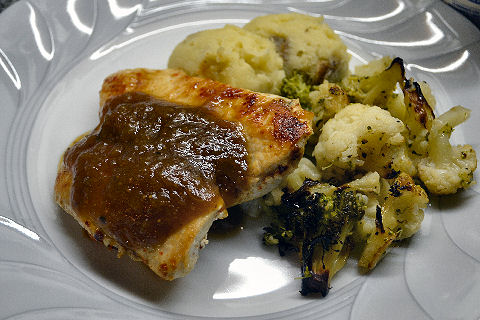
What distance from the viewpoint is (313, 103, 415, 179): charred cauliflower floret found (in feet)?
11.7

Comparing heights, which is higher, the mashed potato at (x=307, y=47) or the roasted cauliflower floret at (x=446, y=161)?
the mashed potato at (x=307, y=47)

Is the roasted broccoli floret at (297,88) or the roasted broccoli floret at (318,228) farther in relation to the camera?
the roasted broccoli floret at (297,88)

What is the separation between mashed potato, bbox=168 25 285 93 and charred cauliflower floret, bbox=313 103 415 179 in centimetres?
80

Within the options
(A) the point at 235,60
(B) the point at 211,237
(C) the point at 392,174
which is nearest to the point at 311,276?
(B) the point at 211,237

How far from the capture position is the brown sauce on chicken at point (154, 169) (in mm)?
3072

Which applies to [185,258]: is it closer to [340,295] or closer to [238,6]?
→ [340,295]

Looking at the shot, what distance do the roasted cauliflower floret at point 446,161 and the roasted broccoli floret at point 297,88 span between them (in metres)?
1.04

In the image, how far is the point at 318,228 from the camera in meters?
3.37

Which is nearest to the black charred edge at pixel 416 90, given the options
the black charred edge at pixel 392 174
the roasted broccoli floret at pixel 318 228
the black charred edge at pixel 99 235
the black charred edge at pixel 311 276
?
the black charred edge at pixel 392 174

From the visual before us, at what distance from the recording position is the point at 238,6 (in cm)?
523

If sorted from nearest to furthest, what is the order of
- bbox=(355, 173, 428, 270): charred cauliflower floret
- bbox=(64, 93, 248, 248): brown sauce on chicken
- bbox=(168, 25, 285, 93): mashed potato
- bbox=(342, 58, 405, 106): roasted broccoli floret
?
bbox=(64, 93, 248, 248): brown sauce on chicken → bbox=(355, 173, 428, 270): charred cauliflower floret → bbox=(342, 58, 405, 106): roasted broccoli floret → bbox=(168, 25, 285, 93): mashed potato

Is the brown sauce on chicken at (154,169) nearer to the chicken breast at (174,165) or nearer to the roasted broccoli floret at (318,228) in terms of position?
the chicken breast at (174,165)

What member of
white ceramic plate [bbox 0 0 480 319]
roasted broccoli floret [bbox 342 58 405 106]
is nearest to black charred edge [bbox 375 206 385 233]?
white ceramic plate [bbox 0 0 480 319]

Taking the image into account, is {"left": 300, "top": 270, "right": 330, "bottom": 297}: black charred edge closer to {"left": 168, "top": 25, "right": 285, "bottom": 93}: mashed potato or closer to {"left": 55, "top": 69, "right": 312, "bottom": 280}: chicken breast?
{"left": 55, "top": 69, "right": 312, "bottom": 280}: chicken breast
